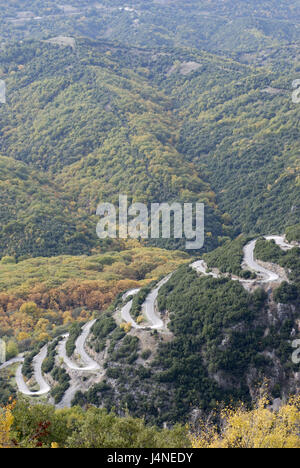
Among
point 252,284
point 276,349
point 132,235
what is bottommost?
point 132,235

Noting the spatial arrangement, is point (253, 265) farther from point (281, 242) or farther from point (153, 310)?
point (153, 310)

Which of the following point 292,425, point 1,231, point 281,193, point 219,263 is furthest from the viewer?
point 281,193

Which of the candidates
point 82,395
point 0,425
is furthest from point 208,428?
point 0,425

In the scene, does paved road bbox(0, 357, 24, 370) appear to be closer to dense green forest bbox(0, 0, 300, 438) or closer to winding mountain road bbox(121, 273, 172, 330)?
dense green forest bbox(0, 0, 300, 438)

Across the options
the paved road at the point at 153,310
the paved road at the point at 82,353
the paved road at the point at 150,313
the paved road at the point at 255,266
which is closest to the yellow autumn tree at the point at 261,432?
the paved road at the point at 255,266

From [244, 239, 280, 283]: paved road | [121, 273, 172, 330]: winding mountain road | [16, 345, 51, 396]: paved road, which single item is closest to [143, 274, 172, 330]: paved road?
[121, 273, 172, 330]: winding mountain road

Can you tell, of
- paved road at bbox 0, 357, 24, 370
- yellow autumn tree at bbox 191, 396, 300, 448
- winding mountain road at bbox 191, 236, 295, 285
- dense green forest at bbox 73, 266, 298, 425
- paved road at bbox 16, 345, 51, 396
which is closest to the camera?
yellow autumn tree at bbox 191, 396, 300, 448

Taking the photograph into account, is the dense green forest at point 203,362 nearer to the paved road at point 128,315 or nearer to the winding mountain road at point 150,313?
the winding mountain road at point 150,313

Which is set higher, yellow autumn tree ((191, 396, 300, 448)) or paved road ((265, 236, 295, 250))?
paved road ((265, 236, 295, 250))

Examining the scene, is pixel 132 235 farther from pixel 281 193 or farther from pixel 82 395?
pixel 82 395
